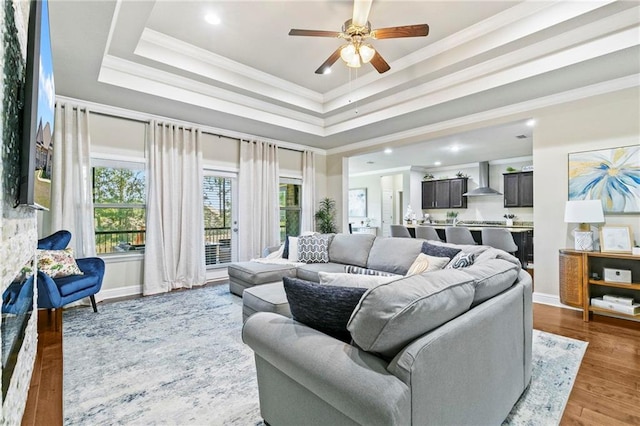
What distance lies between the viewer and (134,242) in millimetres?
4539

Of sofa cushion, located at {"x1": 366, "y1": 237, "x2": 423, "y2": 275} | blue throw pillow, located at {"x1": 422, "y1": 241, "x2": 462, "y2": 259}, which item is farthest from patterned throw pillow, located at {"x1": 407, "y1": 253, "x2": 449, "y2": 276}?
sofa cushion, located at {"x1": 366, "y1": 237, "x2": 423, "y2": 275}

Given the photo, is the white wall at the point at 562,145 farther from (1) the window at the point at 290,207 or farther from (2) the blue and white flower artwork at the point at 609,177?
(1) the window at the point at 290,207

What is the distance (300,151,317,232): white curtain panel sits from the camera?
6.48 m

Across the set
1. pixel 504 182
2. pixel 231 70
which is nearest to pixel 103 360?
pixel 231 70

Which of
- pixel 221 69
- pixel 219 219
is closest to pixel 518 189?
pixel 219 219

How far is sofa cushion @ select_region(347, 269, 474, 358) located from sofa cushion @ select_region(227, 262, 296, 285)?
9.05ft

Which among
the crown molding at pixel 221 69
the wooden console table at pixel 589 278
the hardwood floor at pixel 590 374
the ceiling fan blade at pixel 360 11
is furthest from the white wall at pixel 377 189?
the ceiling fan blade at pixel 360 11

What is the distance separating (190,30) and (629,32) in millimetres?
4192

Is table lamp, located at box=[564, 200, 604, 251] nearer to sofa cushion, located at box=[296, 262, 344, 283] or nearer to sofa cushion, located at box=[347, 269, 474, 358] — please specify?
sofa cushion, located at box=[296, 262, 344, 283]

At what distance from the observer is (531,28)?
2963 mm

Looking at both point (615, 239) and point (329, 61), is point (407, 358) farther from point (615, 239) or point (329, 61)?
point (615, 239)

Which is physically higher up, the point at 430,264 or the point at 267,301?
the point at 430,264

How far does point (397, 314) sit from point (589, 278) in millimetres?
3521

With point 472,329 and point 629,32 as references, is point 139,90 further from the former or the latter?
point 629,32
